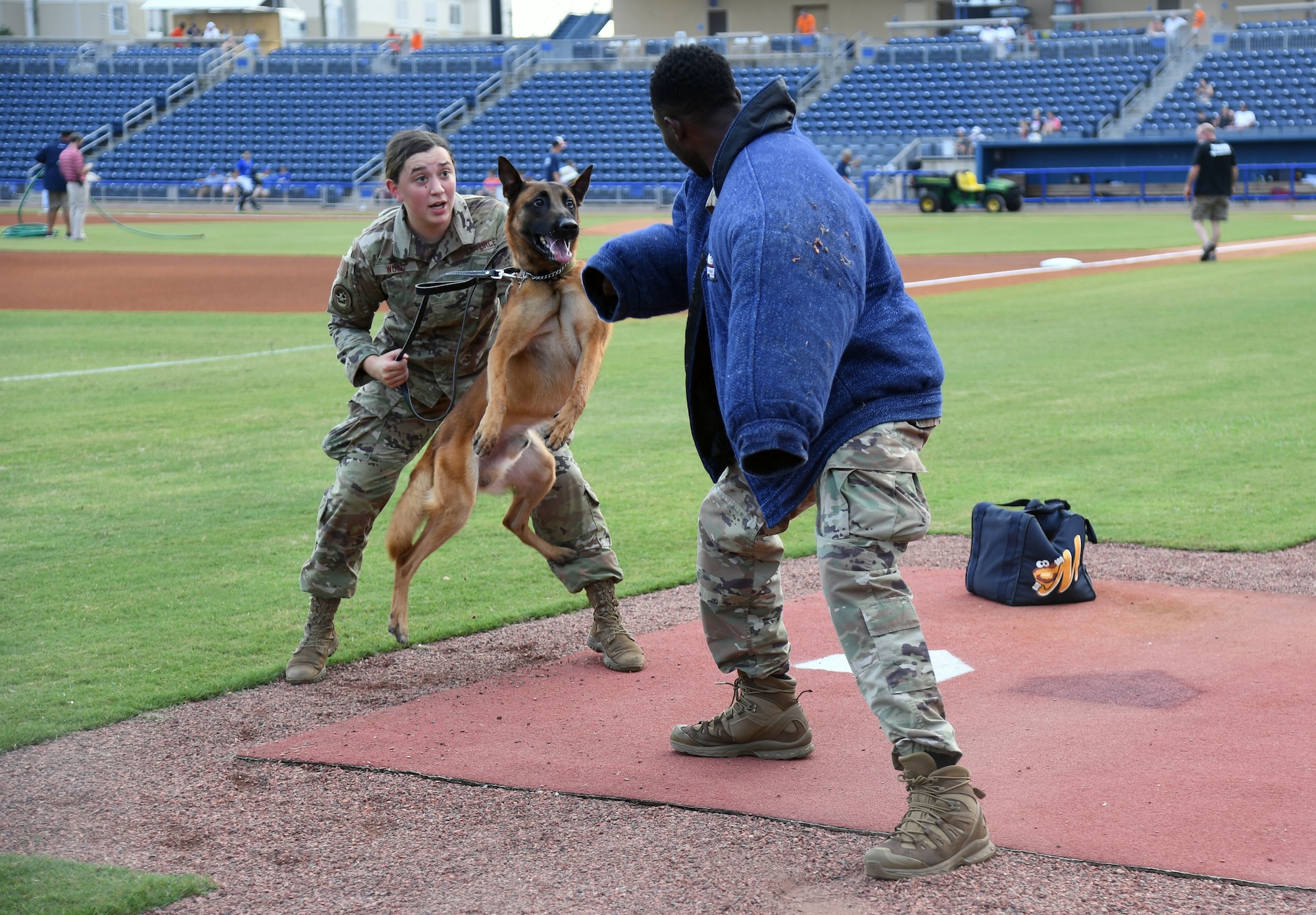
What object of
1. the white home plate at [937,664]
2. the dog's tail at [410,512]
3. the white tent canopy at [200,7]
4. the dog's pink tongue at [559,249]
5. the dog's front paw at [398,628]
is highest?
the white tent canopy at [200,7]

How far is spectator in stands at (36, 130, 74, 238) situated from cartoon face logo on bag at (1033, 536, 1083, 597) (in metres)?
29.1

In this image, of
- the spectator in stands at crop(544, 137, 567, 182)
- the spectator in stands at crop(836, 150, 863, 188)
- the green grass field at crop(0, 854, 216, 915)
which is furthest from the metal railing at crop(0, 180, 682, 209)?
the green grass field at crop(0, 854, 216, 915)

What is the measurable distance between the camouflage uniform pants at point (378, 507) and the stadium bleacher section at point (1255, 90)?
38.8m

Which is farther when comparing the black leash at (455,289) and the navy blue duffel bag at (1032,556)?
the navy blue duffel bag at (1032,556)

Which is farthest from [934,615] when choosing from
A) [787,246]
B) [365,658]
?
[787,246]

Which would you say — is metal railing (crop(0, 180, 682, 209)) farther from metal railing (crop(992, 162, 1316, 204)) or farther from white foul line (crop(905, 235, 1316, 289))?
white foul line (crop(905, 235, 1316, 289))

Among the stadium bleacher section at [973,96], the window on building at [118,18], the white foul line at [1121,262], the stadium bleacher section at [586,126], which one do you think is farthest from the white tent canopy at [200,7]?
the white foul line at [1121,262]

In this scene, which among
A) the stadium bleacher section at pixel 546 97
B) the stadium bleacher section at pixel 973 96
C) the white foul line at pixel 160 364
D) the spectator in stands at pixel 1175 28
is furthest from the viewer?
the spectator in stands at pixel 1175 28

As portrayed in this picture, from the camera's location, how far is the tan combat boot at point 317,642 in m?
5.47

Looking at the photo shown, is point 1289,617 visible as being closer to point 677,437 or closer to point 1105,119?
point 677,437

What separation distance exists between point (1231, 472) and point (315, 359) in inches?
376

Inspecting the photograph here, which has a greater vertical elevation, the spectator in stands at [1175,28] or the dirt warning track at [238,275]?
the spectator in stands at [1175,28]

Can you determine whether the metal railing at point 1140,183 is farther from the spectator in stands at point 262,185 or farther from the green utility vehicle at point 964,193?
the spectator in stands at point 262,185

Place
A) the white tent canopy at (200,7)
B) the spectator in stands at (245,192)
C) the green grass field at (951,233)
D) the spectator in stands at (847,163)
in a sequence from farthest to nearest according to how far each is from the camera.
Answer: the white tent canopy at (200,7)
the spectator in stands at (245,192)
the spectator in stands at (847,163)
the green grass field at (951,233)
